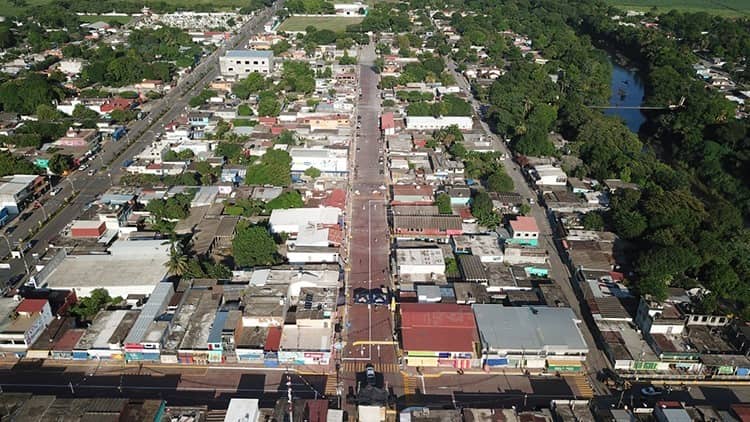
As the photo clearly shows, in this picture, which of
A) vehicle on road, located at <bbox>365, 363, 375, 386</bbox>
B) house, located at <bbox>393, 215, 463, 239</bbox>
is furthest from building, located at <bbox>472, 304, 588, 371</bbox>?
house, located at <bbox>393, 215, 463, 239</bbox>

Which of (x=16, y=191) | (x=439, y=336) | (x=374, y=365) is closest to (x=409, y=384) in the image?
(x=374, y=365)

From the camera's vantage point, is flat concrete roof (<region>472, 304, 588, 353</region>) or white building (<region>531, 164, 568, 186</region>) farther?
white building (<region>531, 164, 568, 186</region>)

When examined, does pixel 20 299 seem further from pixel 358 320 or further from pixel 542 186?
pixel 542 186

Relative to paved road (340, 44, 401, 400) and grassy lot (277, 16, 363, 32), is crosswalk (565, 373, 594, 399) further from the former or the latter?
grassy lot (277, 16, 363, 32)

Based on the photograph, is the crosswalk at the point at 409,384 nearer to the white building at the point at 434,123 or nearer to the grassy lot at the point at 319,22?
the white building at the point at 434,123

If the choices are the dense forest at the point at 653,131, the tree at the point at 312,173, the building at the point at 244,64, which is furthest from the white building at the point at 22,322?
the building at the point at 244,64

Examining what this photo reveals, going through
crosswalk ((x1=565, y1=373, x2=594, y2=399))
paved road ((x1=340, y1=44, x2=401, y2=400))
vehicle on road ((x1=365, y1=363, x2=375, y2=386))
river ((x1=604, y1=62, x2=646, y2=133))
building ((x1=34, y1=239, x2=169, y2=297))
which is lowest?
river ((x1=604, y1=62, x2=646, y2=133))

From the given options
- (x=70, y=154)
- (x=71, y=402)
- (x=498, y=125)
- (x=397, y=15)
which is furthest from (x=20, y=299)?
(x=397, y=15)
